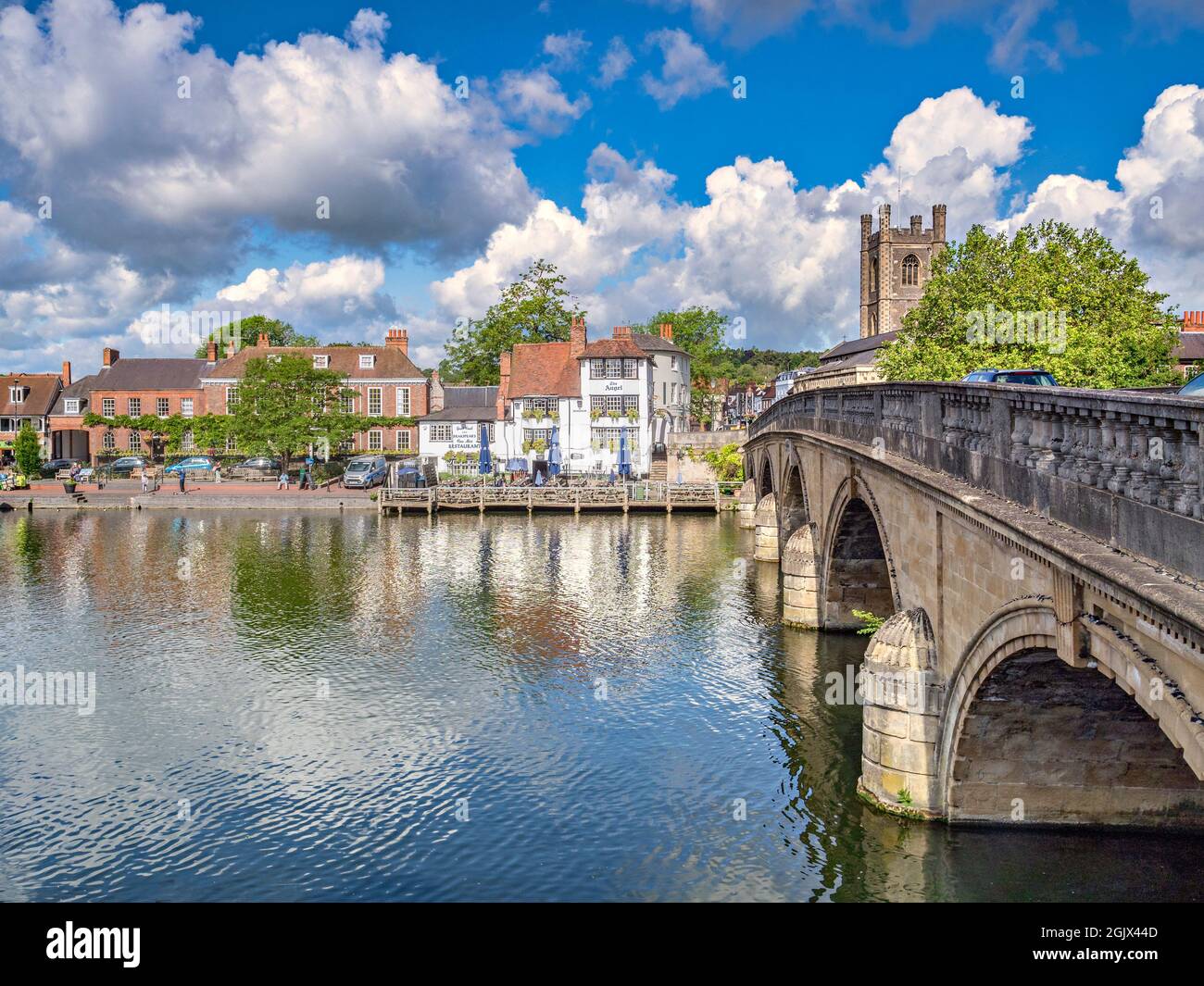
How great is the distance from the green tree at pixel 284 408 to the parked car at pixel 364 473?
4.24m

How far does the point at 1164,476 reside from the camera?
8453 millimetres

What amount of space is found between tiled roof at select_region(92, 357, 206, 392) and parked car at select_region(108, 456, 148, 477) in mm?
9857

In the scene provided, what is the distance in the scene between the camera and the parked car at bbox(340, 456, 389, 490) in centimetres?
6906

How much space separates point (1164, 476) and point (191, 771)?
17.1 metres

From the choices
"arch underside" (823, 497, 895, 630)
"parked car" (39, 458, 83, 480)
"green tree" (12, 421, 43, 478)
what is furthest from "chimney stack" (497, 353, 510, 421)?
"arch underside" (823, 497, 895, 630)

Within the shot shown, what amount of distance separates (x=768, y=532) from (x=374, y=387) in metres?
51.6

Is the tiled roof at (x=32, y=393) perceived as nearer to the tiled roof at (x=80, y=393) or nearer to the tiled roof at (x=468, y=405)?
the tiled roof at (x=80, y=393)

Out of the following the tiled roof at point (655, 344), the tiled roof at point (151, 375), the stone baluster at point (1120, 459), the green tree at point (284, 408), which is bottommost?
the stone baluster at point (1120, 459)

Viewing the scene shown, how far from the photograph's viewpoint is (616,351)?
236 ft

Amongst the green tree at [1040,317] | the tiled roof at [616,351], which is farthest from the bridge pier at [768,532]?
the tiled roof at [616,351]

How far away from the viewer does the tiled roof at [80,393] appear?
303ft

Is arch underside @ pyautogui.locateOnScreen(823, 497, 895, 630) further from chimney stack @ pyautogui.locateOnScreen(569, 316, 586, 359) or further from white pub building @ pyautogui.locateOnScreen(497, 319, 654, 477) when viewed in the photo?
chimney stack @ pyautogui.locateOnScreen(569, 316, 586, 359)

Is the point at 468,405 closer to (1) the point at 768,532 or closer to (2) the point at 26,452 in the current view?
(2) the point at 26,452
